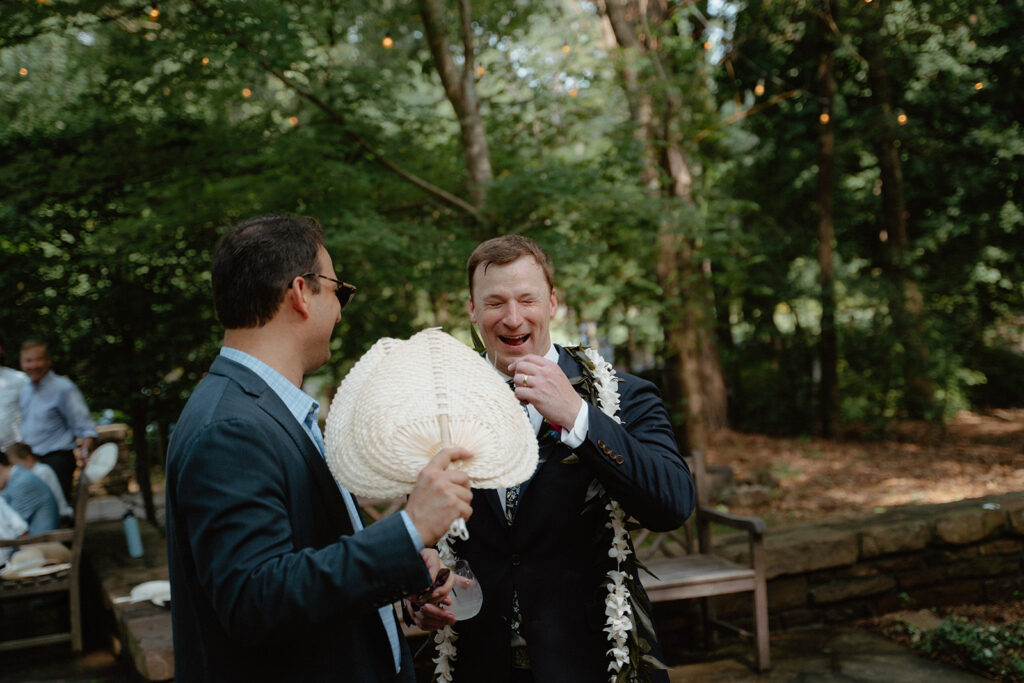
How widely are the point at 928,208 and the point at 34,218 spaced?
45.2ft

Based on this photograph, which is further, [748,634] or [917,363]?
[917,363]

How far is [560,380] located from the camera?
1.81m

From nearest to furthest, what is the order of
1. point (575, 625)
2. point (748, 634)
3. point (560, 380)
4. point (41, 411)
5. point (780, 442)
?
point (560, 380) < point (575, 625) < point (748, 634) < point (41, 411) < point (780, 442)

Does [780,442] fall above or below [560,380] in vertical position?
below

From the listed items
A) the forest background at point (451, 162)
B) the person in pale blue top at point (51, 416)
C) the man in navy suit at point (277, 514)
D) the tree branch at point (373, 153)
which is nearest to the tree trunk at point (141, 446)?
the forest background at point (451, 162)

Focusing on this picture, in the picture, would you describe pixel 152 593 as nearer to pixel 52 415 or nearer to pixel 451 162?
pixel 52 415

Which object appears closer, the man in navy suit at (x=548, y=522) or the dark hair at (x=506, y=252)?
the man in navy suit at (x=548, y=522)

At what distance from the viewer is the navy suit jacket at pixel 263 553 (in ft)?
4.25

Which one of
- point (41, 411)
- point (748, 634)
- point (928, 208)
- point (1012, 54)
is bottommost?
point (748, 634)

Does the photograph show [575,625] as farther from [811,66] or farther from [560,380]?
[811,66]

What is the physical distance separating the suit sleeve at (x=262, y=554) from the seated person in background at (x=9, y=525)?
15.8ft

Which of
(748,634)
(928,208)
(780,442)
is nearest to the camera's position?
(748,634)

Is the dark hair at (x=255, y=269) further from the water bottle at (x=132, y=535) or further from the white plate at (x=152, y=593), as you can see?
the water bottle at (x=132, y=535)

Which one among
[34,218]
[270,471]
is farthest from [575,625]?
[34,218]
